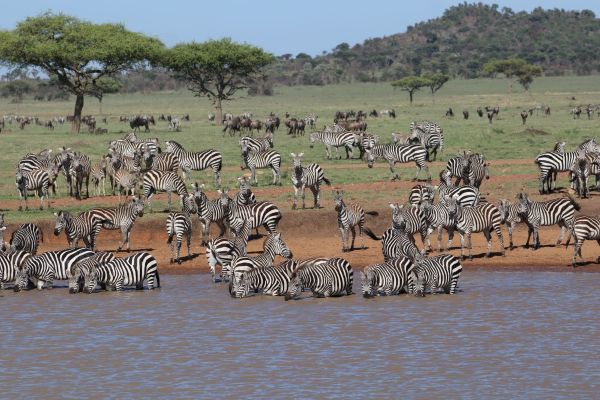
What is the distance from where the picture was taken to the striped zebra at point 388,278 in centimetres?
1866

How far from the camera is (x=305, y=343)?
15.8m

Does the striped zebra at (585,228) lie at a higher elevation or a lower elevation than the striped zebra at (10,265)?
higher

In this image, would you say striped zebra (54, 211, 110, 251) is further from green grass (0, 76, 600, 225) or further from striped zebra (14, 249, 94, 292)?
green grass (0, 76, 600, 225)

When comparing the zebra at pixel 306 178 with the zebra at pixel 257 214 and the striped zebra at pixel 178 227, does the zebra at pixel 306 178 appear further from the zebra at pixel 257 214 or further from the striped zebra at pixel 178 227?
the striped zebra at pixel 178 227

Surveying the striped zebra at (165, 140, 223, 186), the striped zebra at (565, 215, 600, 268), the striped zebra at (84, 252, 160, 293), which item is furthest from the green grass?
the striped zebra at (565, 215, 600, 268)

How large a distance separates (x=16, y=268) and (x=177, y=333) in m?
5.07

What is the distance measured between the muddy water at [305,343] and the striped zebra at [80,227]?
10.0 feet

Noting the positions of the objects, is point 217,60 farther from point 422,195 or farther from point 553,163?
point 422,195

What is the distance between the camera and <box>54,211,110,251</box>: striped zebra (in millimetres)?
23170

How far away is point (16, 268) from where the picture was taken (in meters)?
20.6

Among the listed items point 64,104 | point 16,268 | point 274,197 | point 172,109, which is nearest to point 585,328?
point 16,268

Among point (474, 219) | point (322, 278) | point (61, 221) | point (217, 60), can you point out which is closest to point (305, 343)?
point (322, 278)

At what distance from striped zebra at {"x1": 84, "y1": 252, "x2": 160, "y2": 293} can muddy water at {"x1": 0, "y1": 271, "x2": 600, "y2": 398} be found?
250mm

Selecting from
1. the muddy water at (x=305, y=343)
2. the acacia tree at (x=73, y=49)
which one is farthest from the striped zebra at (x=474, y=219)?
the acacia tree at (x=73, y=49)
